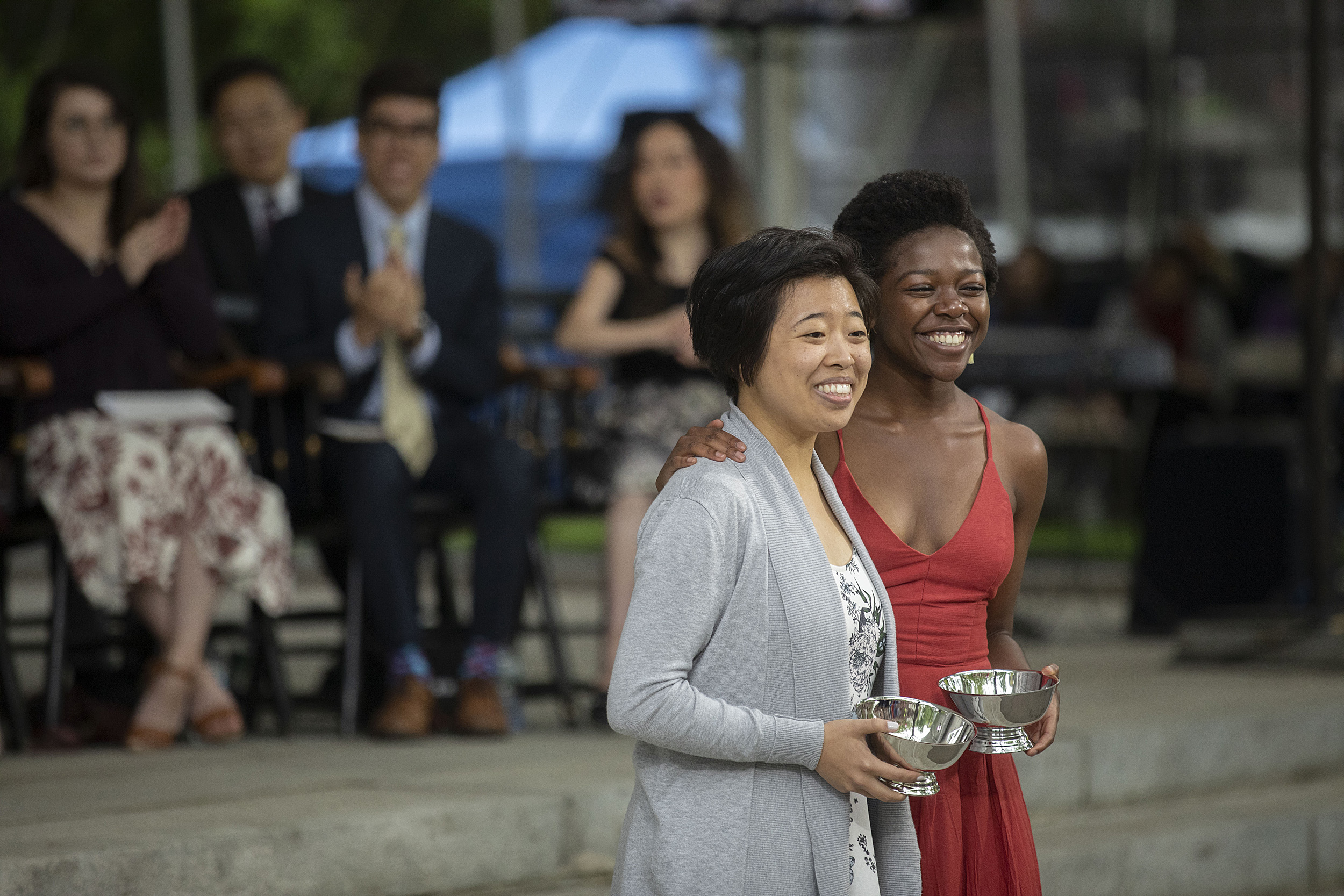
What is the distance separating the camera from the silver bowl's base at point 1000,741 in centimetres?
195

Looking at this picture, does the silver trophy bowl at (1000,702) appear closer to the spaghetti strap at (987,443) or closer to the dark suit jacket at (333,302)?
the spaghetti strap at (987,443)

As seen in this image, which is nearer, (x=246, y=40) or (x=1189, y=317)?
(x=246, y=40)

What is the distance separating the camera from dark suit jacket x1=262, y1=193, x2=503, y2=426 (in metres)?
4.20

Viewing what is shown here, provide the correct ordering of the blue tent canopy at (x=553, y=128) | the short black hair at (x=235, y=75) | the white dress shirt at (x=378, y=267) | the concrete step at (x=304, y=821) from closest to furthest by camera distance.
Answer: the concrete step at (x=304, y=821)
the white dress shirt at (x=378, y=267)
the short black hair at (x=235, y=75)
the blue tent canopy at (x=553, y=128)

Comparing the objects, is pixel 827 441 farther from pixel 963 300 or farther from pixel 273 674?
pixel 273 674

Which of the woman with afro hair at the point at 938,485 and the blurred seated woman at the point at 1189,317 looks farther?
the blurred seated woman at the point at 1189,317

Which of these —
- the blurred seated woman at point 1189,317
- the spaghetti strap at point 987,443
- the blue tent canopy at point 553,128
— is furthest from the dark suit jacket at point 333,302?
the blue tent canopy at point 553,128

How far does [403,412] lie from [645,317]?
0.67m

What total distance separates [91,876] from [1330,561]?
3.98 meters

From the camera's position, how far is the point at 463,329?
447 centimetres

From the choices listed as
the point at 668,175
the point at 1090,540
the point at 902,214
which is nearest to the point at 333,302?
the point at 668,175

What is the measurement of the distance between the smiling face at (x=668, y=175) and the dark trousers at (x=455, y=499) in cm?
71

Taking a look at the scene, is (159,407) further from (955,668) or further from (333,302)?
(955,668)

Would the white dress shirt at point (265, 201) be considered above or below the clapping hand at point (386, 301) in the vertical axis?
above
